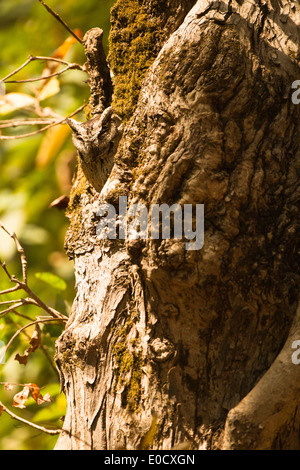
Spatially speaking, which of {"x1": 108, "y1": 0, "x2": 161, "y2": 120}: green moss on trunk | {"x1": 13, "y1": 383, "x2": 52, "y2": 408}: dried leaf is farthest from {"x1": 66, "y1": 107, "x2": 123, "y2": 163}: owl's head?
{"x1": 13, "y1": 383, "x2": 52, "y2": 408}: dried leaf

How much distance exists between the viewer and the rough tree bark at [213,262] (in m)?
0.96

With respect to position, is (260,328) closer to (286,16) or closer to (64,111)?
(286,16)

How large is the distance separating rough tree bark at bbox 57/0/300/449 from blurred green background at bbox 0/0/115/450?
2.57 feet

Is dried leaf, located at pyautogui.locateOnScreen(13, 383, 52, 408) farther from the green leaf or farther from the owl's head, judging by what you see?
the owl's head

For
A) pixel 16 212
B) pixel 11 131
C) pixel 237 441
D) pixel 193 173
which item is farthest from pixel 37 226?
pixel 237 441

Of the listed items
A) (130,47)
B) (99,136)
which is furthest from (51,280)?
(130,47)

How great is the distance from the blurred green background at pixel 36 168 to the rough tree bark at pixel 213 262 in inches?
30.9

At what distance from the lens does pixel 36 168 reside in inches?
81.9

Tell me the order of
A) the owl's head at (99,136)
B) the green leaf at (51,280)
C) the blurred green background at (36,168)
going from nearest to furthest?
the owl's head at (99,136), the green leaf at (51,280), the blurred green background at (36,168)

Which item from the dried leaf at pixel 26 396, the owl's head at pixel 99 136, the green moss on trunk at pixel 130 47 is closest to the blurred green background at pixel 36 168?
the dried leaf at pixel 26 396

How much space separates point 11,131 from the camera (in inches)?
82.6

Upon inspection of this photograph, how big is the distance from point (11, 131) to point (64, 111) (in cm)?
28

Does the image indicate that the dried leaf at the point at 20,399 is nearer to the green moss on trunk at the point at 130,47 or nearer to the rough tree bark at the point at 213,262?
the rough tree bark at the point at 213,262

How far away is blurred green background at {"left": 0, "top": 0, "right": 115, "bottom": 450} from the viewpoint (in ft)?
6.27
